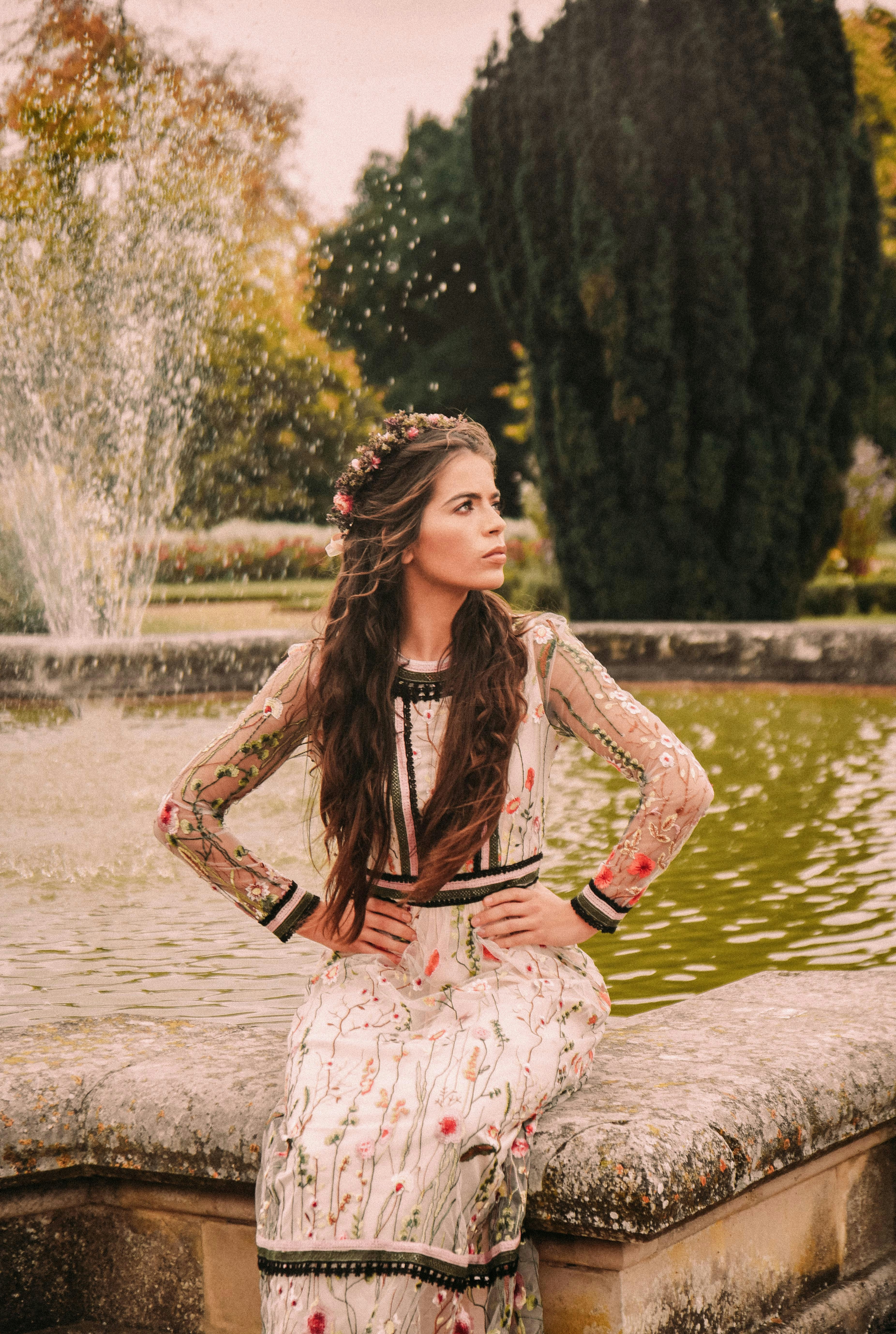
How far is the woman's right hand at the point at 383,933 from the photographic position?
79.7 inches

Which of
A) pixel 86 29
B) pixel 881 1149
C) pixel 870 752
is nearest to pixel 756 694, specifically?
pixel 870 752

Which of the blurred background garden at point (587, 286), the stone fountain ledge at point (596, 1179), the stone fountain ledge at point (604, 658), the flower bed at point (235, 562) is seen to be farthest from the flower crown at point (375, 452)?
the flower bed at point (235, 562)

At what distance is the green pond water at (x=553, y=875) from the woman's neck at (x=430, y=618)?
1114 mm

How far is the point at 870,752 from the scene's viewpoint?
20.6ft

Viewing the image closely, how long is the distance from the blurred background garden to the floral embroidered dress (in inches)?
359

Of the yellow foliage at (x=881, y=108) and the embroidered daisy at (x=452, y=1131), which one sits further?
the yellow foliage at (x=881, y=108)

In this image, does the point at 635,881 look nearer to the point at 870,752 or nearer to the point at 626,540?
the point at 870,752

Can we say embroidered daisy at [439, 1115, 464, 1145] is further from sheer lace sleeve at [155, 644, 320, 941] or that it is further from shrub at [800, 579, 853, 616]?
shrub at [800, 579, 853, 616]

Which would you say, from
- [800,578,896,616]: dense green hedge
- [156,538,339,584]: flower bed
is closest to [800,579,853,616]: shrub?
[800,578,896,616]: dense green hedge

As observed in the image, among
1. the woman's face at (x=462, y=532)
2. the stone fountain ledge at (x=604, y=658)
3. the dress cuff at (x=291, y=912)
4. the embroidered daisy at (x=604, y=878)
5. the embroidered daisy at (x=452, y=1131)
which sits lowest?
the stone fountain ledge at (x=604, y=658)

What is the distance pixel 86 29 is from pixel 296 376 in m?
12.3

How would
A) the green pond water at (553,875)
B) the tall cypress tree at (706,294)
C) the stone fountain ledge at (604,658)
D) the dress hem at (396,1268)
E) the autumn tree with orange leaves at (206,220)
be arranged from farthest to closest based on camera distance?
the autumn tree with orange leaves at (206,220) → the tall cypress tree at (706,294) → the stone fountain ledge at (604,658) → the green pond water at (553,875) → the dress hem at (396,1268)

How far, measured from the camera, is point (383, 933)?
6.64 feet

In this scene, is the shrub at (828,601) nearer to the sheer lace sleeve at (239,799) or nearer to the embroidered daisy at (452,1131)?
the sheer lace sleeve at (239,799)
